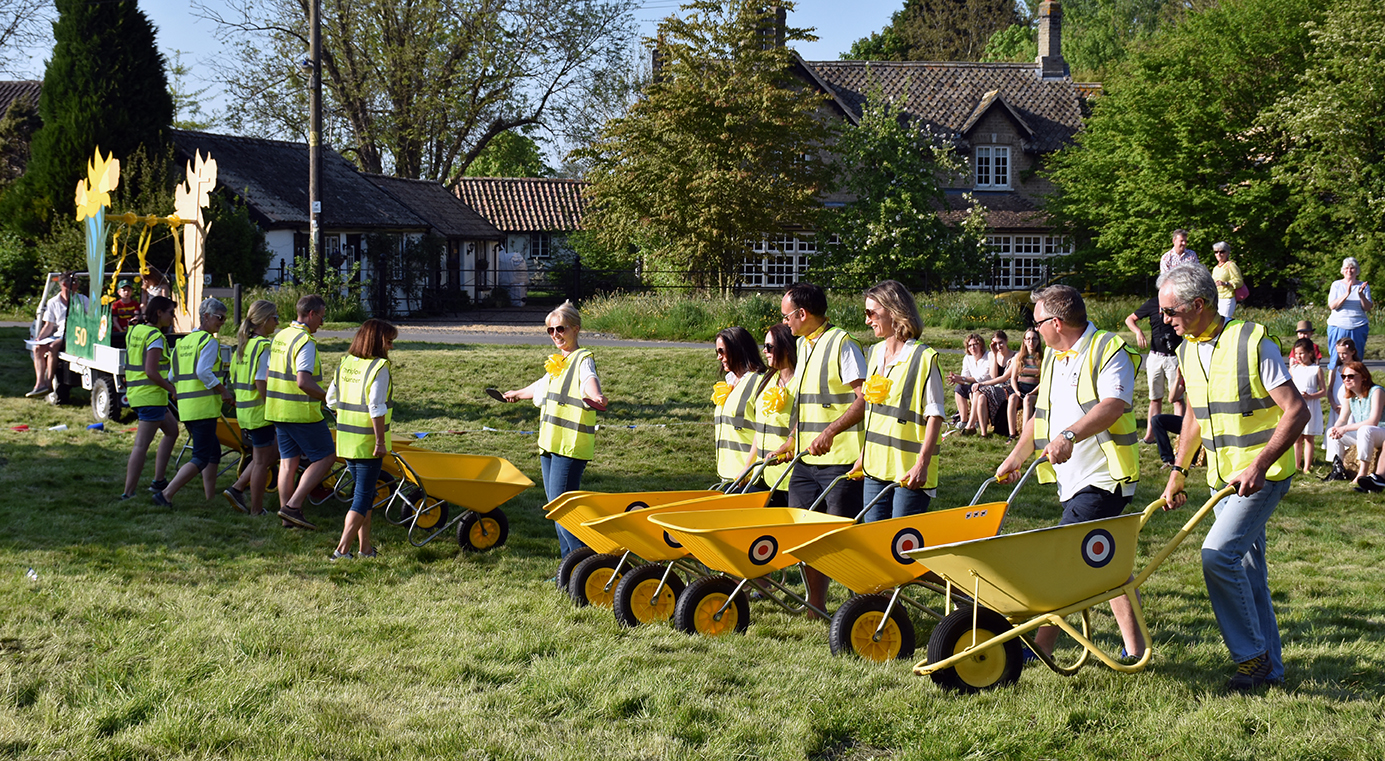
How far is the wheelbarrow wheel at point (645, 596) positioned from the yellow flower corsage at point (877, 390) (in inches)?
53.0

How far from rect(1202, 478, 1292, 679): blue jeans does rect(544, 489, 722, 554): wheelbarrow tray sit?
8.85 feet

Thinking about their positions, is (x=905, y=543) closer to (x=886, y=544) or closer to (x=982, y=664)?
(x=886, y=544)

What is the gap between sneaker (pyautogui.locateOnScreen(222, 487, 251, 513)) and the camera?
857 centimetres

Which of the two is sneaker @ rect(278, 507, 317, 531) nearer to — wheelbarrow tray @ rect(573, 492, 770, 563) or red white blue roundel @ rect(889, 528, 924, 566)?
wheelbarrow tray @ rect(573, 492, 770, 563)

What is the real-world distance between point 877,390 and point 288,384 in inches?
165

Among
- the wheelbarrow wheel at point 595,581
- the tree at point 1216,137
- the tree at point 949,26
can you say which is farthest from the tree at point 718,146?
the tree at point 949,26

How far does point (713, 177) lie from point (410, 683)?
1875 cm

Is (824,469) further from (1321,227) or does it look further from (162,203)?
(1321,227)

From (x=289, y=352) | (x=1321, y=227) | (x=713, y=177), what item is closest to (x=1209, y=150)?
(x=1321, y=227)

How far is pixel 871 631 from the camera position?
5.26m

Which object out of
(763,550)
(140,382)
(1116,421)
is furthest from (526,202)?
(1116,421)

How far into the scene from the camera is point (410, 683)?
15.9 feet

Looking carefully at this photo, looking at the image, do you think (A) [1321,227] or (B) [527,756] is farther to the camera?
(A) [1321,227]

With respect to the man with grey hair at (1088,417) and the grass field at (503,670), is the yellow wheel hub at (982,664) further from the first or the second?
the man with grey hair at (1088,417)
